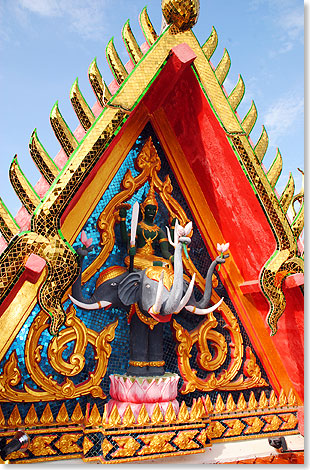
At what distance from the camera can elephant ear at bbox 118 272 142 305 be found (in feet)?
10.7

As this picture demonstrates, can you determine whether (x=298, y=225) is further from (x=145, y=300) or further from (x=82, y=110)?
(x=82, y=110)

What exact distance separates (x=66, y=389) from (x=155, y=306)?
0.96 metres

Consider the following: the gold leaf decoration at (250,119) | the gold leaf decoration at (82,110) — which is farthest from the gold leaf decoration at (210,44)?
the gold leaf decoration at (82,110)

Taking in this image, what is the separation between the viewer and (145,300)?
10.4 ft

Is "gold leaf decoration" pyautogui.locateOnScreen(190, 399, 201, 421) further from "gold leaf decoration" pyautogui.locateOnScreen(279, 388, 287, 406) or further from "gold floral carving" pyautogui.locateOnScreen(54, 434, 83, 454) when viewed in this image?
"gold leaf decoration" pyautogui.locateOnScreen(279, 388, 287, 406)

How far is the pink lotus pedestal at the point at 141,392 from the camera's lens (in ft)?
10.5

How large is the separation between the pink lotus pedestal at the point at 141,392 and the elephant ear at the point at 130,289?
24.6 inches

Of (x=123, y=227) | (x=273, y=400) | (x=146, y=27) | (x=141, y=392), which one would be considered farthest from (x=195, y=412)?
(x=146, y=27)

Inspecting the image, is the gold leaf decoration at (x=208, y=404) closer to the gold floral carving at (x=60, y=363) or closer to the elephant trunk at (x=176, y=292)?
the gold floral carving at (x=60, y=363)

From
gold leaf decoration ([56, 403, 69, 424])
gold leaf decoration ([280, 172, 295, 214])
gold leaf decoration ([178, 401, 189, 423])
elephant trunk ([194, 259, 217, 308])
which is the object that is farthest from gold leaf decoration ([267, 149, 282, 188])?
gold leaf decoration ([56, 403, 69, 424])

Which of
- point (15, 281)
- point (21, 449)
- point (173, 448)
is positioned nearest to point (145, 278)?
point (15, 281)

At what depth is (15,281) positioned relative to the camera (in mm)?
Result: 2785

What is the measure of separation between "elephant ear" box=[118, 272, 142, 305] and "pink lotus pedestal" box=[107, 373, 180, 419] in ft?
2.05

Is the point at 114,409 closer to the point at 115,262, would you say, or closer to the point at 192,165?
the point at 115,262
